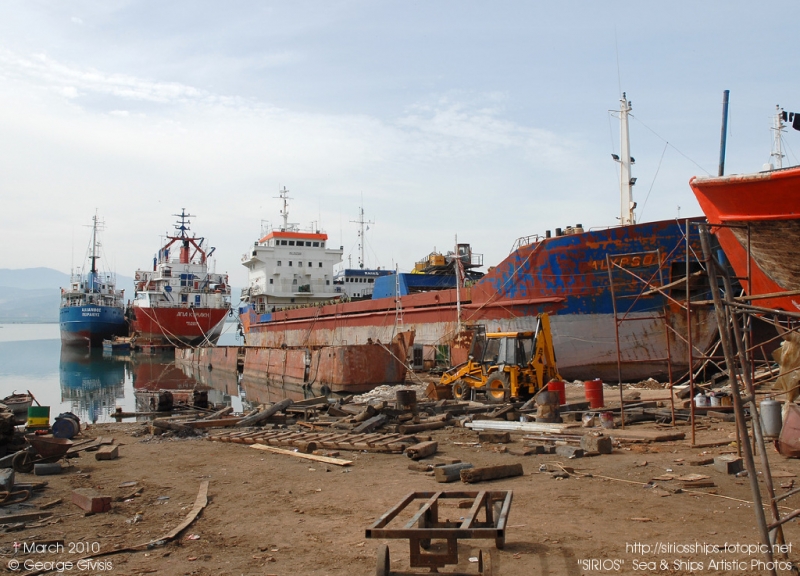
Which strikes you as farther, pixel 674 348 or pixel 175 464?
pixel 674 348

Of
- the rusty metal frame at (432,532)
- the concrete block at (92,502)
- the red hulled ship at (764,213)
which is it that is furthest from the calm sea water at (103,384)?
the red hulled ship at (764,213)

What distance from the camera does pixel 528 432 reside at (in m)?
9.54

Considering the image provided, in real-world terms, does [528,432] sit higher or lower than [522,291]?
lower

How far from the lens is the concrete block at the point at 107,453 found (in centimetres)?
876

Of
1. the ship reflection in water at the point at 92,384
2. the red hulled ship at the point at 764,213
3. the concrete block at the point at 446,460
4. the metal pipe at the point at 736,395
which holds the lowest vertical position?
the ship reflection in water at the point at 92,384

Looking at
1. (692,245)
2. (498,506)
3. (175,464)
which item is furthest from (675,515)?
(692,245)

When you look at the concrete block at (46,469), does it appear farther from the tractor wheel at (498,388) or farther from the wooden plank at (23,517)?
the tractor wheel at (498,388)

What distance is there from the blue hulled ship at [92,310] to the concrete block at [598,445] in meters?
58.1

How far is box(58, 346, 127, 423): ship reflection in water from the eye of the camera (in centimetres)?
2048

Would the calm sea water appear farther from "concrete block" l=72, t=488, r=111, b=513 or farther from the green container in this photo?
"concrete block" l=72, t=488, r=111, b=513

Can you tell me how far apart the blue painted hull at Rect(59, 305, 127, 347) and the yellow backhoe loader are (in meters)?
52.6

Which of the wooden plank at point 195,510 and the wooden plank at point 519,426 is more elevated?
the wooden plank at point 519,426

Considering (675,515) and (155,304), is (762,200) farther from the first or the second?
(155,304)

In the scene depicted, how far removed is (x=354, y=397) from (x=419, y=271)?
16.4 m
